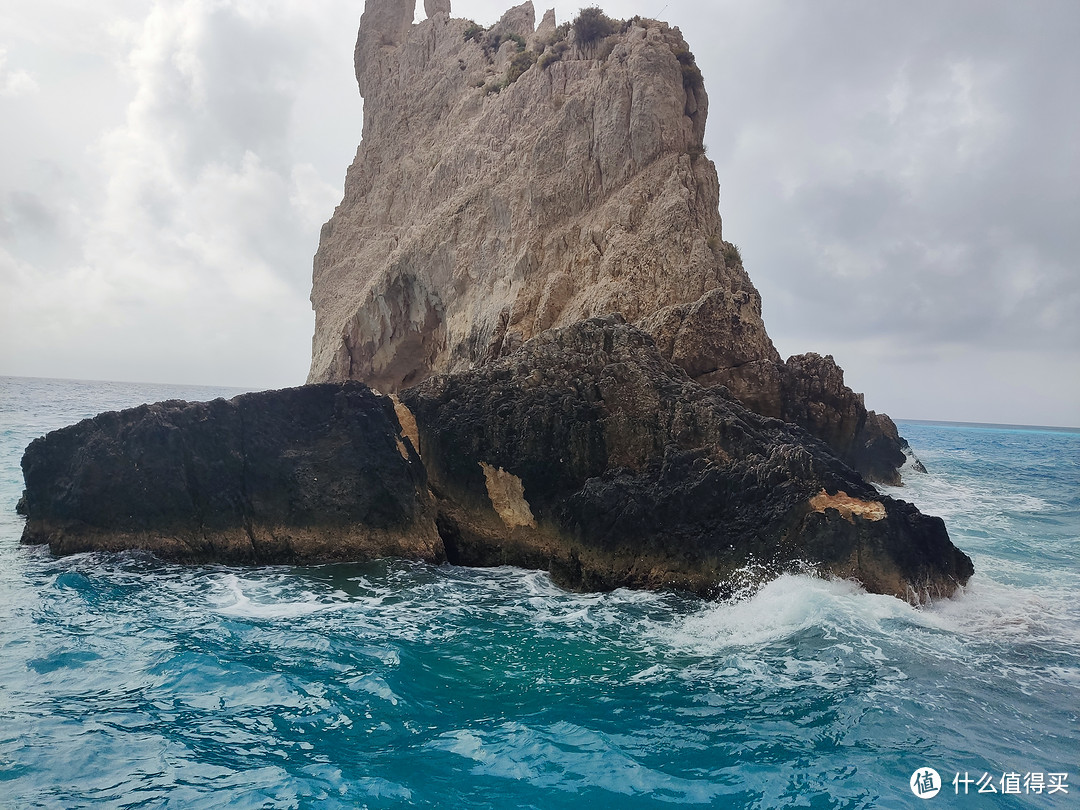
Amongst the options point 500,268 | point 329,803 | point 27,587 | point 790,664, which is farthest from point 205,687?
point 500,268

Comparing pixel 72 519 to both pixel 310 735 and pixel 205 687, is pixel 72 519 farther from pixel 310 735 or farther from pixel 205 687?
pixel 310 735

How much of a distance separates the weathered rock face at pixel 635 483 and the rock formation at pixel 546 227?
2.51 metres

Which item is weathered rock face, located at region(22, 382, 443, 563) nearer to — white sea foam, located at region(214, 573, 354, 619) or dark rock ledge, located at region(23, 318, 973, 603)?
dark rock ledge, located at region(23, 318, 973, 603)

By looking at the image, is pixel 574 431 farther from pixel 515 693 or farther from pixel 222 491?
pixel 222 491

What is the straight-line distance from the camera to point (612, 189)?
689 inches

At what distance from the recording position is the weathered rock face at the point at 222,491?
11742mm

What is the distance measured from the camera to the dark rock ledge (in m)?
10.4

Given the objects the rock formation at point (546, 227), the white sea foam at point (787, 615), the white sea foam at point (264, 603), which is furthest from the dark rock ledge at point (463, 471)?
the rock formation at point (546, 227)

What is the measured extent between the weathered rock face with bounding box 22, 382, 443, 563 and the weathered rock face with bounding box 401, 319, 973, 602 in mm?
1077

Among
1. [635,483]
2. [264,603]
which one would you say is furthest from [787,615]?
[264,603]

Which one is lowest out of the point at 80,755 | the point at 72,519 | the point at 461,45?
the point at 80,755

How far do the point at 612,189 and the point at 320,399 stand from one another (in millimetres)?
9838

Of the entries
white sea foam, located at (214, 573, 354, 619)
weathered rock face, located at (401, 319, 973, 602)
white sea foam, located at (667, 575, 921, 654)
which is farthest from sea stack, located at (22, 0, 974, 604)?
white sea foam, located at (214, 573, 354, 619)

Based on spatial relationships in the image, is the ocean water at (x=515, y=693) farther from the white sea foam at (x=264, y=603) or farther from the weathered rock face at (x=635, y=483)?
the weathered rock face at (x=635, y=483)
